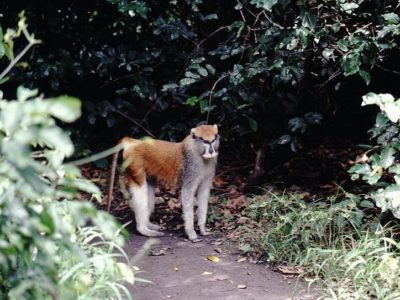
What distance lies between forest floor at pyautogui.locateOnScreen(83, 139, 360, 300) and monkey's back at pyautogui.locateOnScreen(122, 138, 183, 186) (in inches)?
10.3

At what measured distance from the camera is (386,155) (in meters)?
5.39

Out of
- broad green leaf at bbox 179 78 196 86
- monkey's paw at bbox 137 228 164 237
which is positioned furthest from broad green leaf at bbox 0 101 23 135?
broad green leaf at bbox 179 78 196 86

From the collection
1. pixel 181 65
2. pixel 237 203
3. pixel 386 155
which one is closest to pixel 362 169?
pixel 386 155

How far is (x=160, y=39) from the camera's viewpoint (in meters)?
8.09

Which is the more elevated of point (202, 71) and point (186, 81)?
point (202, 71)

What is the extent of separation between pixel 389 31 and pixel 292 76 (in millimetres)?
1458

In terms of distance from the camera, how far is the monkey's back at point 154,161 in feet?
22.0

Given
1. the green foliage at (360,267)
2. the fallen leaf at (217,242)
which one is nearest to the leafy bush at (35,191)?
the green foliage at (360,267)

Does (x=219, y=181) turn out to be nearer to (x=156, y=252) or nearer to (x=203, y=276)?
(x=156, y=252)

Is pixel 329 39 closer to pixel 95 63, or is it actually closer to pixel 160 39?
pixel 160 39

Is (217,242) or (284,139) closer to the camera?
(217,242)

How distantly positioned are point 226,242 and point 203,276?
2.86 ft

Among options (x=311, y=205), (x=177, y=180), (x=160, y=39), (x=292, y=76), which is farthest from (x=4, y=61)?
(x=311, y=205)

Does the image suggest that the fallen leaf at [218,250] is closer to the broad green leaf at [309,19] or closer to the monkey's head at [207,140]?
the monkey's head at [207,140]
